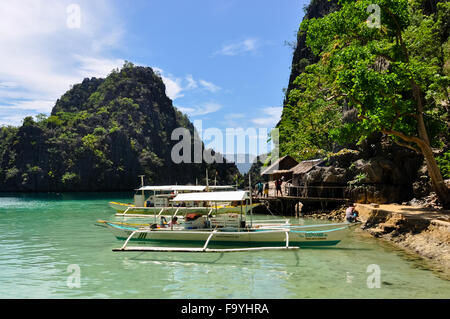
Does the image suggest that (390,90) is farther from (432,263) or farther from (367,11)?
(432,263)

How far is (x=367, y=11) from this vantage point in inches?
663

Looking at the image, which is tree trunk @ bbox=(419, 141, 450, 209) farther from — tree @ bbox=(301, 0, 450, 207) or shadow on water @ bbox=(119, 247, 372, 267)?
shadow on water @ bbox=(119, 247, 372, 267)

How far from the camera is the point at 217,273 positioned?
1115 centimetres

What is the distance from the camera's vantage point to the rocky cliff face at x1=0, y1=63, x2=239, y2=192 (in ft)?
255

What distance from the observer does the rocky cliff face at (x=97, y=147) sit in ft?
255

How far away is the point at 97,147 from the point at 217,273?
77964mm

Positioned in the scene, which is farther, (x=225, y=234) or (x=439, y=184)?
(x=439, y=184)

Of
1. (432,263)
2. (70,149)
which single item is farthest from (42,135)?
(432,263)

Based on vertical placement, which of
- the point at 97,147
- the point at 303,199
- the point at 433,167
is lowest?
the point at 303,199

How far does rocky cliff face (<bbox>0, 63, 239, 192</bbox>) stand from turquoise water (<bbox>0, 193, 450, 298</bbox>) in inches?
2218

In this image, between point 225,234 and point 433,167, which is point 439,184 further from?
point 225,234

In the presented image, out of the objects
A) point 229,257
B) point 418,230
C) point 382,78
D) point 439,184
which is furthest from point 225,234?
point 439,184

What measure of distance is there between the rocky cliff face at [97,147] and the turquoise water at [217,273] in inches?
2218

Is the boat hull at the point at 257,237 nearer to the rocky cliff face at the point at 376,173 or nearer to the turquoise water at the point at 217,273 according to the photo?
the turquoise water at the point at 217,273
